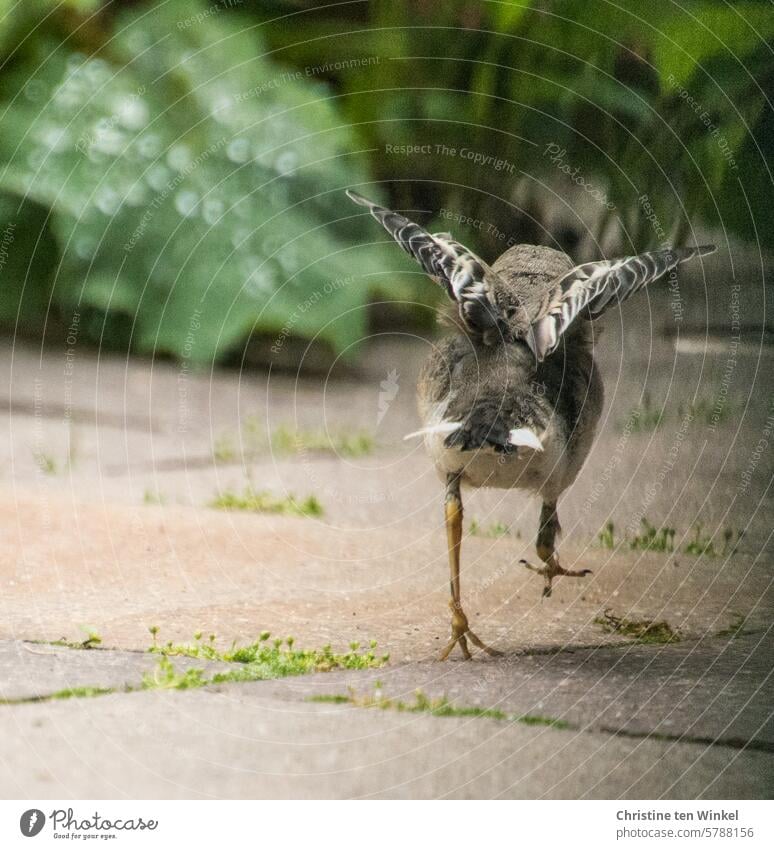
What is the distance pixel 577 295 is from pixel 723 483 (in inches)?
19.7

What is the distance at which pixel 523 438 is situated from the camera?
171 cm

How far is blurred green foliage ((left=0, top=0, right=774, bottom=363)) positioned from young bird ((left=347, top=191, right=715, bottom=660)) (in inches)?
13.3

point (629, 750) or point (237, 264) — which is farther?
point (237, 264)

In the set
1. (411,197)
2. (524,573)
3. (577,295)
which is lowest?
(524,573)

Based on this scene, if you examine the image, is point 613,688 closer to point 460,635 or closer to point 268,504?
point 460,635

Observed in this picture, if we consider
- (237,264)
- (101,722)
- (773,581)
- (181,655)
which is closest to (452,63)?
(237,264)

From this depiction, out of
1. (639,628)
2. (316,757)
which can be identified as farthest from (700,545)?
(316,757)

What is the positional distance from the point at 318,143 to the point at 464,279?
50.2 inches

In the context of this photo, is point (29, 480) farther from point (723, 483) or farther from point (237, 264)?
point (723, 483)

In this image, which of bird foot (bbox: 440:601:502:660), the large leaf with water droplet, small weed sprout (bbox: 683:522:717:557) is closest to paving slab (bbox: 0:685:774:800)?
bird foot (bbox: 440:601:502:660)

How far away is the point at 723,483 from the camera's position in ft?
6.85

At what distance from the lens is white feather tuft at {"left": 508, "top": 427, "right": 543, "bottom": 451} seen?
1710mm

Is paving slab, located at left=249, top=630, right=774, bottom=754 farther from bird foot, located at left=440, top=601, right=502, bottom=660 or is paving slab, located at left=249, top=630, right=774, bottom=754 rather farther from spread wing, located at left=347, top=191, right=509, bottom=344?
spread wing, located at left=347, top=191, right=509, bottom=344

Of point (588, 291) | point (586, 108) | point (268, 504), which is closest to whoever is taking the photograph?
point (588, 291)
